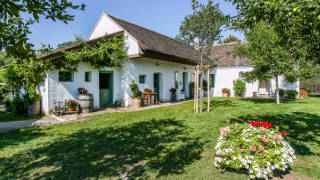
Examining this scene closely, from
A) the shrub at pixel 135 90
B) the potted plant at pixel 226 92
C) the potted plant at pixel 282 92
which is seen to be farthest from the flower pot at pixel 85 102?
the potted plant at pixel 282 92

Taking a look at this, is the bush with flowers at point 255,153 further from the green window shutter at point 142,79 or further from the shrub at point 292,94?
the shrub at point 292,94

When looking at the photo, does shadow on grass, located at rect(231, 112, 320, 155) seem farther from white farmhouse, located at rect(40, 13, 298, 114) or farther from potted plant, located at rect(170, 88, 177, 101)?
potted plant, located at rect(170, 88, 177, 101)

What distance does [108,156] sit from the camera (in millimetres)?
3607

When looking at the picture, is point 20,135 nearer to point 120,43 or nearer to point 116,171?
point 116,171

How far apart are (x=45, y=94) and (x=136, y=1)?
6351 millimetres

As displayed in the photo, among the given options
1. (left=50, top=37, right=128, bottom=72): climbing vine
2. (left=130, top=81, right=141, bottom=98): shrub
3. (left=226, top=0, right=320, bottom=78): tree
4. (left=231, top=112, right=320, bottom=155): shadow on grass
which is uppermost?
(left=50, top=37, right=128, bottom=72): climbing vine

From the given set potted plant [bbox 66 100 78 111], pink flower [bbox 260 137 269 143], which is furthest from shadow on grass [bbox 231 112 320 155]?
potted plant [bbox 66 100 78 111]

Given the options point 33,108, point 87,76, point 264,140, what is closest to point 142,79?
point 87,76

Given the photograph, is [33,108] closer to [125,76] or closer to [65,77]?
[65,77]

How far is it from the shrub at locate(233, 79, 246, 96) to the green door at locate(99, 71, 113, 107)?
39.8 ft

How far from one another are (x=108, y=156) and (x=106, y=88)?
7708mm

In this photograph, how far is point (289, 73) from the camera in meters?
10.1

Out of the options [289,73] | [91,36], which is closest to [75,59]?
[91,36]

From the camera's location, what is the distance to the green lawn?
9.59 ft
